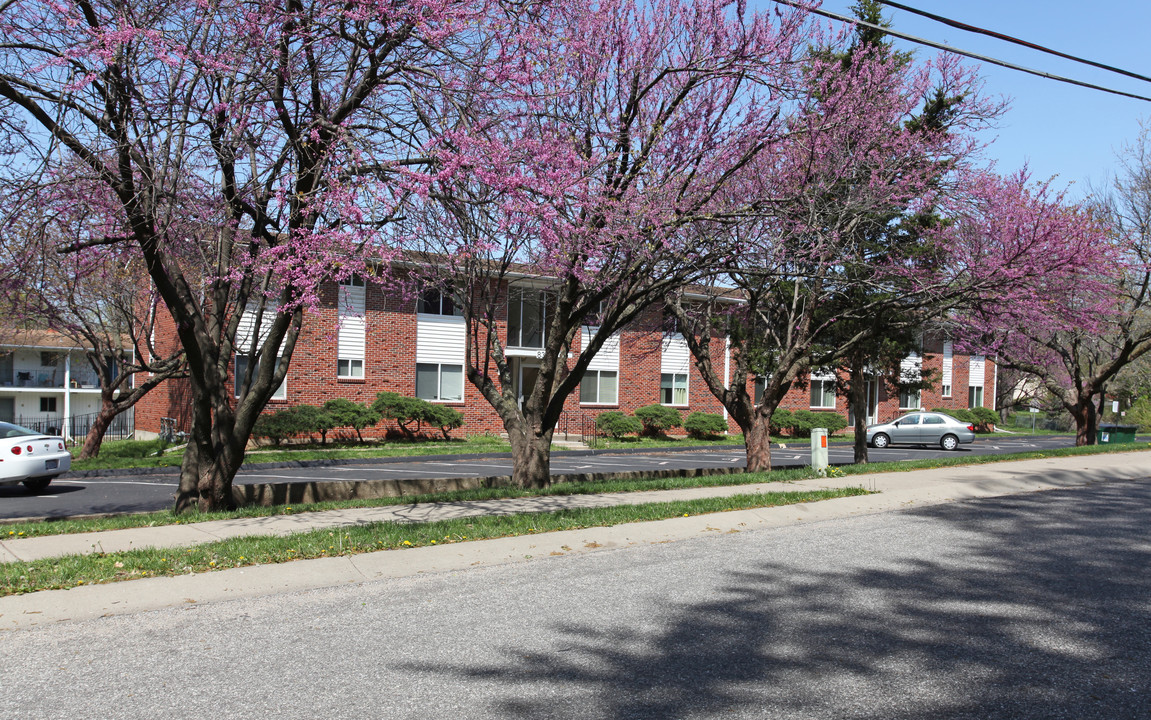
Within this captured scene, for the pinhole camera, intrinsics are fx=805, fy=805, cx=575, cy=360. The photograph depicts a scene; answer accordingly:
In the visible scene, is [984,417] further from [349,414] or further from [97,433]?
[97,433]

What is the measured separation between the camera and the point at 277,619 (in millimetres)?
5953

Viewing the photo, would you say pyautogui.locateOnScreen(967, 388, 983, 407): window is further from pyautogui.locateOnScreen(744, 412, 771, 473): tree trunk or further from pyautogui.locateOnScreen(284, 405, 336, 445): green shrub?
pyautogui.locateOnScreen(284, 405, 336, 445): green shrub

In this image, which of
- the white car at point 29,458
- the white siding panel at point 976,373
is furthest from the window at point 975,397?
the white car at point 29,458

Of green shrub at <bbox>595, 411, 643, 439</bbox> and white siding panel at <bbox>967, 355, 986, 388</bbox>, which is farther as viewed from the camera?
white siding panel at <bbox>967, 355, 986, 388</bbox>

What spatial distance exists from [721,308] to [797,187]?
8.51 meters

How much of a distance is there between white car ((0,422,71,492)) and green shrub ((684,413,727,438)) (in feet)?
77.3

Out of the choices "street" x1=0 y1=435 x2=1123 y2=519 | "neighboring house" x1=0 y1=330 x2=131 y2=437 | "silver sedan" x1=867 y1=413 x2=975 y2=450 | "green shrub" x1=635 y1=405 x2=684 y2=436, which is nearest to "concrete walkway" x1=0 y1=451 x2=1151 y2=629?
"street" x1=0 y1=435 x2=1123 y2=519

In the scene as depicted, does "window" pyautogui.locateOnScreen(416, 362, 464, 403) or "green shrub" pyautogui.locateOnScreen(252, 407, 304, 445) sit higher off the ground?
"window" pyautogui.locateOnScreen(416, 362, 464, 403)

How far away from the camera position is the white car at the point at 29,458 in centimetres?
1482

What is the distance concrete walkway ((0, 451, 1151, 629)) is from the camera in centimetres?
638

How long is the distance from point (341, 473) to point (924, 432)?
2442 cm

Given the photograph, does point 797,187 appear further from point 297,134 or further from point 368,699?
point 368,699

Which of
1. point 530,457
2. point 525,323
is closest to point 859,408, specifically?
point 530,457

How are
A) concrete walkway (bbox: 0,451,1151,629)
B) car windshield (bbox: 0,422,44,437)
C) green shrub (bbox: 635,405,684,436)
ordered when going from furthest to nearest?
green shrub (bbox: 635,405,684,436)
car windshield (bbox: 0,422,44,437)
concrete walkway (bbox: 0,451,1151,629)
